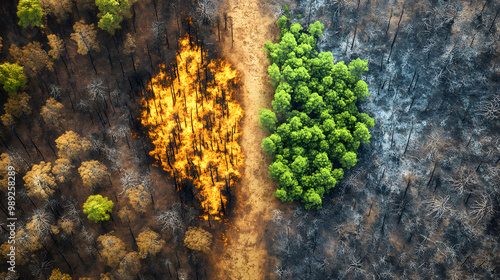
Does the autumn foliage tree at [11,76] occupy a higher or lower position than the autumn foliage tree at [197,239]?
A: higher

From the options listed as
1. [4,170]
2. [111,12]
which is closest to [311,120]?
[111,12]

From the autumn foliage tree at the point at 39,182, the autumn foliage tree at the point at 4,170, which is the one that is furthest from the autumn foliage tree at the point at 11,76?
the autumn foliage tree at the point at 39,182

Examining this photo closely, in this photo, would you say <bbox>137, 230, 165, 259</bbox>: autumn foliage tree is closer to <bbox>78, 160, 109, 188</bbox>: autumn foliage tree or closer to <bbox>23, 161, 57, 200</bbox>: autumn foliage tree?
<bbox>78, 160, 109, 188</bbox>: autumn foliage tree

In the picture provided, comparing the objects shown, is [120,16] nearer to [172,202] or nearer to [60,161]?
[60,161]

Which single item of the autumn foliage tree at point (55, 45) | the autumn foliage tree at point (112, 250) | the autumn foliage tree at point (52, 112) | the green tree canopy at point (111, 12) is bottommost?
the autumn foliage tree at point (112, 250)

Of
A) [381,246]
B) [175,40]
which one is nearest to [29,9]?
[175,40]

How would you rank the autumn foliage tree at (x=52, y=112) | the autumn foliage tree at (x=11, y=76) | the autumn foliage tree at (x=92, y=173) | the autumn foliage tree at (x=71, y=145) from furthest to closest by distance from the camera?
1. the autumn foliage tree at (x=52, y=112)
2. the autumn foliage tree at (x=71, y=145)
3. the autumn foliage tree at (x=11, y=76)
4. the autumn foliage tree at (x=92, y=173)

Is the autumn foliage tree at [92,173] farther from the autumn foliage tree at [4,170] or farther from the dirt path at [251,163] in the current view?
the dirt path at [251,163]
